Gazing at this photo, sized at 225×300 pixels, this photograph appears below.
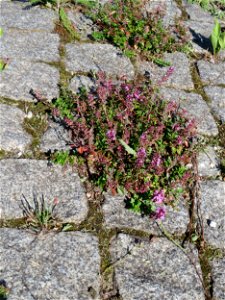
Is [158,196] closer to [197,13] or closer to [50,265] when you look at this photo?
[50,265]

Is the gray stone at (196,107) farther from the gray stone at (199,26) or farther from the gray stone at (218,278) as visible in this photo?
the gray stone at (218,278)

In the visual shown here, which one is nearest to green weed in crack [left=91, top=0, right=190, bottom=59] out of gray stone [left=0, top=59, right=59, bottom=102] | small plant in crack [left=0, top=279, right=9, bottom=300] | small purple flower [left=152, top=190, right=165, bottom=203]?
gray stone [left=0, top=59, right=59, bottom=102]

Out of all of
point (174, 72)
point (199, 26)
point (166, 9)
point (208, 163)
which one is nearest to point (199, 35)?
point (199, 26)

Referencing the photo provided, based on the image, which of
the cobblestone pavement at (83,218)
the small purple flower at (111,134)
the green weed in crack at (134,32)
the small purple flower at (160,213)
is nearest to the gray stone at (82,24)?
the green weed in crack at (134,32)

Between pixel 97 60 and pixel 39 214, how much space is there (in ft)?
6.27

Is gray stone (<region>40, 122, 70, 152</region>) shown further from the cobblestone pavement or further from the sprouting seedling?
the sprouting seedling

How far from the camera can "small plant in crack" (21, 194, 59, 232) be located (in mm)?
2557

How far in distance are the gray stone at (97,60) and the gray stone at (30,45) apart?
146 mm

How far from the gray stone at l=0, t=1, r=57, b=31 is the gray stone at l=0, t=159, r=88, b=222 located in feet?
6.25

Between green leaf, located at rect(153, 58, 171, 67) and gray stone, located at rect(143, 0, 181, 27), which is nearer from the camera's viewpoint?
green leaf, located at rect(153, 58, 171, 67)

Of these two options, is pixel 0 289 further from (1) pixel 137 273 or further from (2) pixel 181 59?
(2) pixel 181 59

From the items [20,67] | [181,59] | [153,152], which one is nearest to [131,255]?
[153,152]

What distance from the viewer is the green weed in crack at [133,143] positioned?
2.87 m

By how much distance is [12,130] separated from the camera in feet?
10.4
